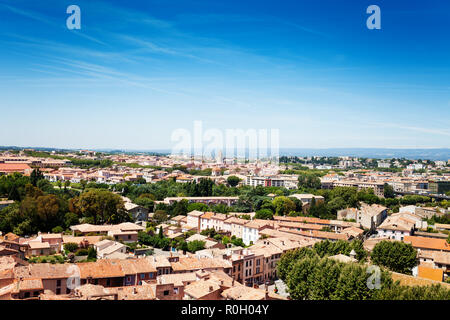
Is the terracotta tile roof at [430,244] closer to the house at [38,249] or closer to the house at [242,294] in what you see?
the house at [242,294]

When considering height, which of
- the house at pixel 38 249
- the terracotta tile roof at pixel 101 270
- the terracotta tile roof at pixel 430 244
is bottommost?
the terracotta tile roof at pixel 430 244

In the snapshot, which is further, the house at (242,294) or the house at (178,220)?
the house at (178,220)

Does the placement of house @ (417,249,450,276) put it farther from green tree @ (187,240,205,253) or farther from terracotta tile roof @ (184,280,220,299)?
terracotta tile roof @ (184,280,220,299)

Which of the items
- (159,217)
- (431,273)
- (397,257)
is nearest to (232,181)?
(159,217)

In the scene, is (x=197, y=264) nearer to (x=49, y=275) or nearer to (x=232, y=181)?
(x=49, y=275)

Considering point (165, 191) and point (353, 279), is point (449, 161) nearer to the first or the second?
point (165, 191)

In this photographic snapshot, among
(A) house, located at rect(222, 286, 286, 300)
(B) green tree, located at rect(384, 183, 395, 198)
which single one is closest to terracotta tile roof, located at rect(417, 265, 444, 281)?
(A) house, located at rect(222, 286, 286, 300)

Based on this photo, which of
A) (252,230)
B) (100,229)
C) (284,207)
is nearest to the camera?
(100,229)

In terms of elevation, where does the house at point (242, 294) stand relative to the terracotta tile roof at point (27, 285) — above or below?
below

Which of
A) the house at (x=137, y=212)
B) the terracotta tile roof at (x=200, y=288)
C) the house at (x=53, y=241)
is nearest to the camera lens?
the terracotta tile roof at (x=200, y=288)

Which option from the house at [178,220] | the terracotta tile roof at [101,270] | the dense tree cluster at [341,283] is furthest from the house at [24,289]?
the house at [178,220]

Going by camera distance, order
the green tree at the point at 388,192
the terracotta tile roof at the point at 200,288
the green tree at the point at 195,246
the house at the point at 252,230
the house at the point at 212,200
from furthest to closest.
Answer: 1. the green tree at the point at 388,192
2. the house at the point at 212,200
3. the house at the point at 252,230
4. the green tree at the point at 195,246
5. the terracotta tile roof at the point at 200,288

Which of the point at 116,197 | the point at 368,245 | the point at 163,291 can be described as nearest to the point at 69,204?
the point at 116,197
